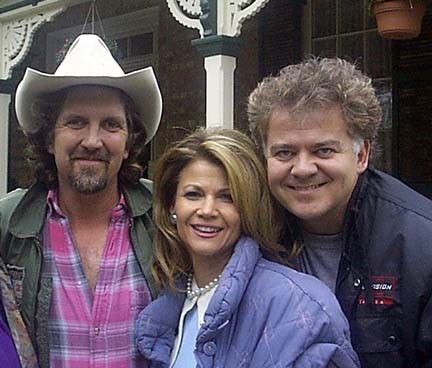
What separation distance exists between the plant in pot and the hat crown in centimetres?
285

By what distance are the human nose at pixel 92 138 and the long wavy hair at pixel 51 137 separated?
18cm

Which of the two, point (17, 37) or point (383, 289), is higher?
point (17, 37)

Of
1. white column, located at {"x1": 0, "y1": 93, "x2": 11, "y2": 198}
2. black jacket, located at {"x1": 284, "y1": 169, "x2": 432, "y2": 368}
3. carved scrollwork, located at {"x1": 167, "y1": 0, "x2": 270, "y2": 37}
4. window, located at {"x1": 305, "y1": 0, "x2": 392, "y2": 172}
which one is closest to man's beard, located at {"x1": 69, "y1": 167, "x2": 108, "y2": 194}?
black jacket, located at {"x1": 284, "y1": 169, "x2": 432, "y2": 368}

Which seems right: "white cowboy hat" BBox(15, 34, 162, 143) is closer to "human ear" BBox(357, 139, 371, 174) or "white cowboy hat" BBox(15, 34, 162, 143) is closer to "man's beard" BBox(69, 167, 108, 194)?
"man's beard" BBox(69, 167, 108, 194)

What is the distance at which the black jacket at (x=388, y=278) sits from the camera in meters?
2.27

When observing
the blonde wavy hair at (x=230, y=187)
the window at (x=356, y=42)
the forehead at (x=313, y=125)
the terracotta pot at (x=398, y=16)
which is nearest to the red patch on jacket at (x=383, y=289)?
the blonde wavy hair at (x=230, y=187)

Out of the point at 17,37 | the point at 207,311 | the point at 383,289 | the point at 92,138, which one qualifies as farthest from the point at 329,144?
the point at 17,37

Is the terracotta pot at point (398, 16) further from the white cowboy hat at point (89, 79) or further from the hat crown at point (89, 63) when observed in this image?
the hat crown at point (89, 63)

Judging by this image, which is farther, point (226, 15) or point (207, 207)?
point (226, 15)

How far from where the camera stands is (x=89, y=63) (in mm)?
2889

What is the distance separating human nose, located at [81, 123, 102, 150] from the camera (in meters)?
2.75

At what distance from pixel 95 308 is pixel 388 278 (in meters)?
0.97

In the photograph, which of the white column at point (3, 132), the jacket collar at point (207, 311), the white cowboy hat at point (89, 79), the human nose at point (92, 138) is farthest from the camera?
the white column at point (3, 132)

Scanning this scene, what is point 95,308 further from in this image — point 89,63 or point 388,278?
point 388,278
